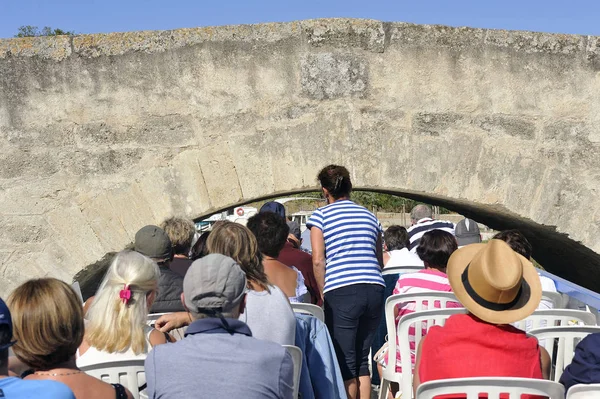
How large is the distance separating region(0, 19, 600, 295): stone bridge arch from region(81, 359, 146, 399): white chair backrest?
2852mm

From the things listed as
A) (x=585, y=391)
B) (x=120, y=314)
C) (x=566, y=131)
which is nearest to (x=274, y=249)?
(x=120, y=314)

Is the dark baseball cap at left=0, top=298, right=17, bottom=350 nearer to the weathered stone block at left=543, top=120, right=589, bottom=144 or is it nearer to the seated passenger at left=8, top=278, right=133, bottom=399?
the seated passenger at left=8, top=278, right=133, bottom=399

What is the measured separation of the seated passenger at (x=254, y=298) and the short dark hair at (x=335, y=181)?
118cm

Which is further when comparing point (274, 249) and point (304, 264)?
point (304, 264)

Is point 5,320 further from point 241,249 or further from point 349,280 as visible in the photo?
point 349,280

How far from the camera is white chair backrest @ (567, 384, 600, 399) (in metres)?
2.58

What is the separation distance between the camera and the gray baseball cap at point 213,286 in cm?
250

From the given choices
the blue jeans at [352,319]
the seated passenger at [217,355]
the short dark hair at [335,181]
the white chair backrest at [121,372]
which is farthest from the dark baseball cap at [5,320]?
the short dark hair at [335,181]

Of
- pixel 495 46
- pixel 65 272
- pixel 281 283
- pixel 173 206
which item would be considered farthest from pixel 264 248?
pixel 495 46

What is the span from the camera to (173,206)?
567 centimetres

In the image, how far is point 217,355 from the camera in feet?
7.86

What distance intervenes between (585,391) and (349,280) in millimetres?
1936

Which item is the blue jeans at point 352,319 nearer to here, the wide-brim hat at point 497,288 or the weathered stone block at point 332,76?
the wide-brim hat at point 497,288

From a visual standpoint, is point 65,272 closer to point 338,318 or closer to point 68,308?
point 338,318
